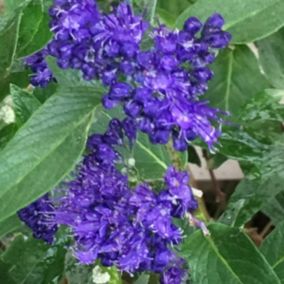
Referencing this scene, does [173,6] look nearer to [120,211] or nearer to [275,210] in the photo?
[275,210]

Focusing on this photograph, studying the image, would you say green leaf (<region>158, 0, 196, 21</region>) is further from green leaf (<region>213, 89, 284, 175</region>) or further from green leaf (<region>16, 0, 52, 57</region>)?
green leaf (<region>16, 0, 52, 57</region>)

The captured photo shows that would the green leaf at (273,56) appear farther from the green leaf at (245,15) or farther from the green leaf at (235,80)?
the green leaf at (245,15)

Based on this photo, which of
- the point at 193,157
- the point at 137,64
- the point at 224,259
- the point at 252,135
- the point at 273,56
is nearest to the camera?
the point at 137,64

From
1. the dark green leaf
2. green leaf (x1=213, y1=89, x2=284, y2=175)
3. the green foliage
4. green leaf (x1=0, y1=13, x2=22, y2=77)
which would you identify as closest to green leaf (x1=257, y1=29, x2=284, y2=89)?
the green foliage

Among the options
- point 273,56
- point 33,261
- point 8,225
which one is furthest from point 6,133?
point 273,56

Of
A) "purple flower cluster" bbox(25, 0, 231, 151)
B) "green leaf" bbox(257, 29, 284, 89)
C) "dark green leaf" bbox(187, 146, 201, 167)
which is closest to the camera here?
"purple flower cluster" bbox(25, 0, 231, 151)

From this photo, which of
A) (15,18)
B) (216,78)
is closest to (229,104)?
(216,78)
